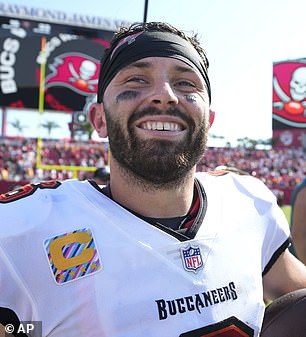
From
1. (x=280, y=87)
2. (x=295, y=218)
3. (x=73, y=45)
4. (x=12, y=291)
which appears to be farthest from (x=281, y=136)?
(x=12, y=291)

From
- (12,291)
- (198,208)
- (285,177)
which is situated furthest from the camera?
(285,177)

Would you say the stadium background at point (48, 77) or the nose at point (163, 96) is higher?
the stadium background at point (48, 77)

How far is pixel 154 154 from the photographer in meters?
1.22

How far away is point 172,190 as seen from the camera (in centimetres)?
128

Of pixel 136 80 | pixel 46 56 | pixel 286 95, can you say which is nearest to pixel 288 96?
→ pixel 286 95

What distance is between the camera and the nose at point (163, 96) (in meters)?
1.23

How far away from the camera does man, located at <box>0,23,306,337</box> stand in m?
1.06

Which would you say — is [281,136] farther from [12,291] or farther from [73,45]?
[12,291]

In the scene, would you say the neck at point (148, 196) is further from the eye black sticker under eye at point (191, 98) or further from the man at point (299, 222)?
the man at point (299, 222)

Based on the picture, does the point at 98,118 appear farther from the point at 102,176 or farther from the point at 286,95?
the point at 286,95

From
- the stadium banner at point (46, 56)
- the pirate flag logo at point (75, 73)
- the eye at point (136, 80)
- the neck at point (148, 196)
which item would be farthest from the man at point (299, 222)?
the stadium banner at point (46, 56)

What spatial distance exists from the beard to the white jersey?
0.38 feet

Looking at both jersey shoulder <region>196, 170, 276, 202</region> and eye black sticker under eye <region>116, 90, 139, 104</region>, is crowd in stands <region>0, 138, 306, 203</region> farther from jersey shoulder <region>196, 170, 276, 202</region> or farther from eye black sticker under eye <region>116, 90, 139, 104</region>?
eye black sticker under eye <region>116, 90, 139, 104</region>

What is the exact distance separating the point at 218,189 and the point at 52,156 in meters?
17.1
